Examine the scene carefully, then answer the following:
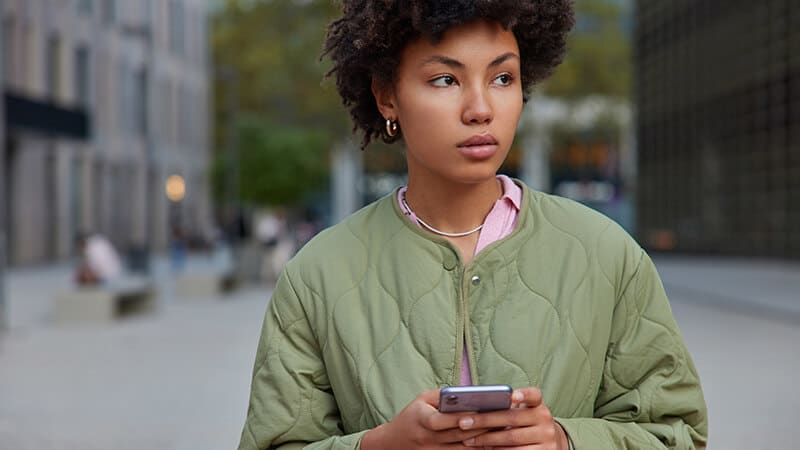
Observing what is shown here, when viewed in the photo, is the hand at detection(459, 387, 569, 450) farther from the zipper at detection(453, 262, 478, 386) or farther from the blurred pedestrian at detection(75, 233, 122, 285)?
the blurred pedestrian at detection(75, 233, 122, 285)

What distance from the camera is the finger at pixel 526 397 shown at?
2064 millimetres

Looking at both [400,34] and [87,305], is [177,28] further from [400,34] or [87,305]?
[400,34]

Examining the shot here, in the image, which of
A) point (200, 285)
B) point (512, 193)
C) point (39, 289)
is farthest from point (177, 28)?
point (512, 193)

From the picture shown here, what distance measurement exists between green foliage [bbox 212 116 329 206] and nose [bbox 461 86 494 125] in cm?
4168

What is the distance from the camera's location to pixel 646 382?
2367mm

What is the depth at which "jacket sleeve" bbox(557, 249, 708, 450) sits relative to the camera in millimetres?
2336

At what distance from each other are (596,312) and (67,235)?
A: 40952 mm

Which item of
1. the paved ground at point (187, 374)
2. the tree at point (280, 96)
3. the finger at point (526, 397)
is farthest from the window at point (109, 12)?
the finger at point (526, 397)

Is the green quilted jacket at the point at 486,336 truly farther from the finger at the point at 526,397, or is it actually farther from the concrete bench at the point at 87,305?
the concrete bench at the point at 87,305

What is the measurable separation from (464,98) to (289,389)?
2.10 ft

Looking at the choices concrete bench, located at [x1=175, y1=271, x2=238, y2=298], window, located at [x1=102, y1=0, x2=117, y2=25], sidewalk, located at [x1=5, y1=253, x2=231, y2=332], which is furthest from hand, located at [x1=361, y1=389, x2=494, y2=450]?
window, located at [x1=102, y1=0, x2=117, y2=25]

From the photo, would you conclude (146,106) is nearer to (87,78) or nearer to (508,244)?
(87,78)

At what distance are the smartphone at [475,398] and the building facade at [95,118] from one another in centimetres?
2470

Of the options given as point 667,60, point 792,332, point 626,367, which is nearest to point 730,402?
point 792,332
